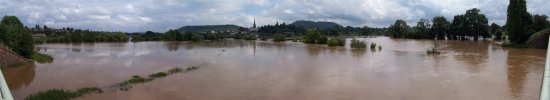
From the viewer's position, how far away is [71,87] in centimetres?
1719

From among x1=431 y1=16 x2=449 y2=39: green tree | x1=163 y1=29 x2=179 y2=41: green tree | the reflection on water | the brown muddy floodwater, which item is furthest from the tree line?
x1=163 y1=29 x2=179 y2=41: green tree

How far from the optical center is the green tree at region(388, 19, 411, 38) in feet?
296

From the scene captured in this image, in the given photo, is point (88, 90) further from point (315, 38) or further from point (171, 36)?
point (171, 36)

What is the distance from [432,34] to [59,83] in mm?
70466

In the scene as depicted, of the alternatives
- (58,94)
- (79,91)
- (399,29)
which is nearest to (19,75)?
(79,91)

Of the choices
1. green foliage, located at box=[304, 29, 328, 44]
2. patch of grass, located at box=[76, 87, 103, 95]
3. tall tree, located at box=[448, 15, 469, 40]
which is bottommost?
patch of grass, located at box=[76, 87, 103, 95]

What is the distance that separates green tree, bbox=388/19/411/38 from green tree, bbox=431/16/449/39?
10.2m

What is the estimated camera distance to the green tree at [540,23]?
1711 inches

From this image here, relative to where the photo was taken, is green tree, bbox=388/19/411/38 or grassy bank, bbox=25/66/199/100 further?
green tree, bbox=388/19/411/38

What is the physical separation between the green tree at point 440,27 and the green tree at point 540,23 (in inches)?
1130

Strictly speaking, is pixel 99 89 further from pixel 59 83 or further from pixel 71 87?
pixel 59 83

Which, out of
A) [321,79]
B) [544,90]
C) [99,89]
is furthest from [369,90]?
[544,90]

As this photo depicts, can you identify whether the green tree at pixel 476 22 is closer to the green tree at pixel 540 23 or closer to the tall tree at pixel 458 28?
the tall tree at pixel 458 28

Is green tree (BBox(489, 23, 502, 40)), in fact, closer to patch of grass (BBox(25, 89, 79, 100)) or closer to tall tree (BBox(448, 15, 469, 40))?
tall tree (BBox(448, 15, 469, 40))
